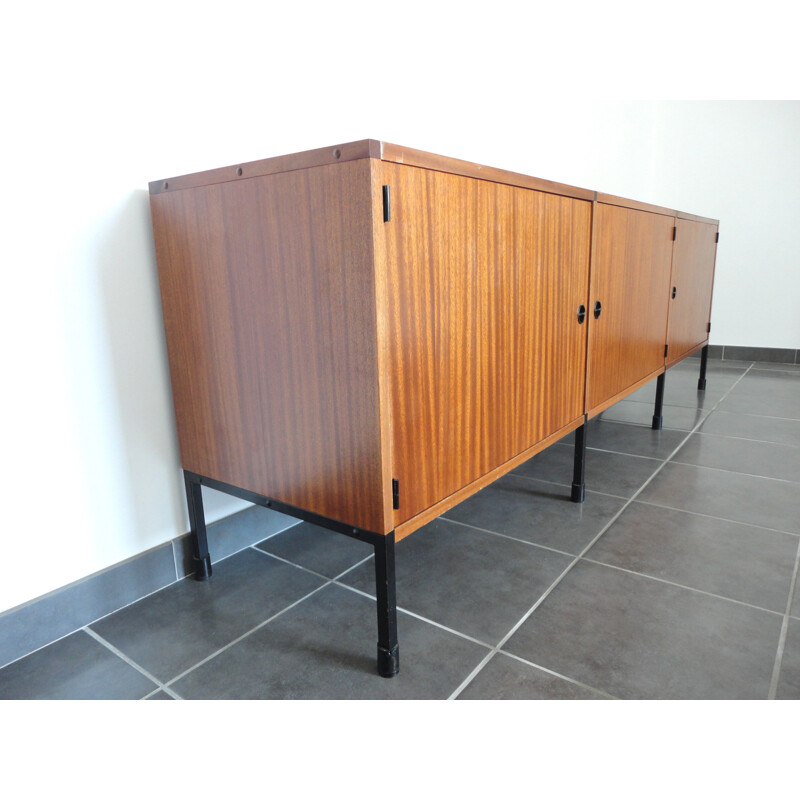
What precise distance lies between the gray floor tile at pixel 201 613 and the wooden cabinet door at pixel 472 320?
1.52 feet

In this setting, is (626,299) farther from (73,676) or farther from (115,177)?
(73,676)

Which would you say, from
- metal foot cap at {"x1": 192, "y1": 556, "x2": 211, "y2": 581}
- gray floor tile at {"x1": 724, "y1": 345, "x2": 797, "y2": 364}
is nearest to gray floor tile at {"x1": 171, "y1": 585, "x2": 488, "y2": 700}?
metal foot cap at {"x1": 192, "y1": 556, "x2": 211, "y2": 581}

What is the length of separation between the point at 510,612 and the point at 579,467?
0.66 m

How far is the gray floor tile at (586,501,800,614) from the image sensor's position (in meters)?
1.39

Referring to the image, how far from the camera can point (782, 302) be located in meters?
4.09

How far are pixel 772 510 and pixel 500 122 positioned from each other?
171 centimetres

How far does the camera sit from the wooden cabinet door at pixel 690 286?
2.50 metres

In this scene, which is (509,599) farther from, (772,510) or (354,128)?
(354,128)

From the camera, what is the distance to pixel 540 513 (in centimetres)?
180

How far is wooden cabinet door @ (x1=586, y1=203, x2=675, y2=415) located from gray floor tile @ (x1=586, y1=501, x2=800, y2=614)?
1.23 ft

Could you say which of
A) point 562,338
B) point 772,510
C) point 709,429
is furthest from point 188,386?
point 709,429

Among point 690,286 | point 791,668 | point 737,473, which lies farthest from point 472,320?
point 690,286

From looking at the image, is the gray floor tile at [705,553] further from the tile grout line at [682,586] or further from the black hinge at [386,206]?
the black hinge at [386,206]

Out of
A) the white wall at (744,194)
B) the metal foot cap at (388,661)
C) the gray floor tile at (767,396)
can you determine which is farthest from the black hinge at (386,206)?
the white wall at (744,194)
